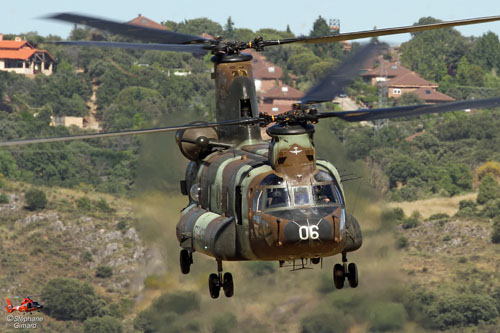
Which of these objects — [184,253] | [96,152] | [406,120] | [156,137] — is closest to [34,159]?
[96,152]

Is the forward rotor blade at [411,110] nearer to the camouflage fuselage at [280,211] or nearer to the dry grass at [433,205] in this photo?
the camouflage fuselage at [280,211]

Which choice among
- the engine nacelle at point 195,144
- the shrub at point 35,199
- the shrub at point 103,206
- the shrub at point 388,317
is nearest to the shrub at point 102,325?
the shrub at point 103,206

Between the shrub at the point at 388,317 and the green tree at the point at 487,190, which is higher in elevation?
the shrub at the point at 388,317

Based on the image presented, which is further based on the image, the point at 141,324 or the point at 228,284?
the point at 141,324

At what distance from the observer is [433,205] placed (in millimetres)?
131250

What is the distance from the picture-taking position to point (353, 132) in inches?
6004

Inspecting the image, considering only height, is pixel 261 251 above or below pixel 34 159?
above

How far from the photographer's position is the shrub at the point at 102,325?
315ft

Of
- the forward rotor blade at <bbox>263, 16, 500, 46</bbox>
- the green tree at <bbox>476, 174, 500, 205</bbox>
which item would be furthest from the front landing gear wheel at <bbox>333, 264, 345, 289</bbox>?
the green tree at <bbox>476, 174, 500, 205</bbox>

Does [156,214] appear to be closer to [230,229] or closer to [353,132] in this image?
[230,229]

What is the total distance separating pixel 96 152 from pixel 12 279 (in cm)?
4538

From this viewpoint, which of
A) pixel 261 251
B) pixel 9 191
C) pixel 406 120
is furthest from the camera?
pixel 406 120

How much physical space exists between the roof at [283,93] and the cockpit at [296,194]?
5585 inches

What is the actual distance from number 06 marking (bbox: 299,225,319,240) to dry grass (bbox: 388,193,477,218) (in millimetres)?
92777
